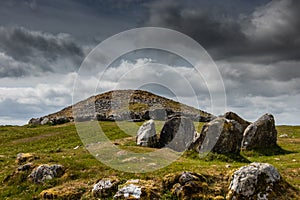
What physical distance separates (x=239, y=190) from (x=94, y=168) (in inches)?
480

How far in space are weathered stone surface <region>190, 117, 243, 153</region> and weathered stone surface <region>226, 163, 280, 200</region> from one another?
37.2 ft

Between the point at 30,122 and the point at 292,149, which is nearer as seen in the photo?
the point at 292,149

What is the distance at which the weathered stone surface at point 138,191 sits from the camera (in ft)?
76.9

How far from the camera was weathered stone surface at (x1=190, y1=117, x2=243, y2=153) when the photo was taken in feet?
115

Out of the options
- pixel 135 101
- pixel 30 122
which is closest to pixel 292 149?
pixel 30 122

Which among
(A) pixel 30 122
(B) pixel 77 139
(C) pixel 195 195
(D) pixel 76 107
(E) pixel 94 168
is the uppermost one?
(D) pixel 76 107

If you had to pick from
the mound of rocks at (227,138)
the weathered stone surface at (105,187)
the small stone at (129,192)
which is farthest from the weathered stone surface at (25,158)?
the mound of rocks at (227,138)

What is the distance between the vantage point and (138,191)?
77.6 feet

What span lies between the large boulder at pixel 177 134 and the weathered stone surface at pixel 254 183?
51.2 ft

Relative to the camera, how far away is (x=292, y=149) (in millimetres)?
39688

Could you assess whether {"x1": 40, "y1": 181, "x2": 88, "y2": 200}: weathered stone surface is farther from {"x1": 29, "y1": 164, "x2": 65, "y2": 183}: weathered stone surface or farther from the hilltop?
the hilltop

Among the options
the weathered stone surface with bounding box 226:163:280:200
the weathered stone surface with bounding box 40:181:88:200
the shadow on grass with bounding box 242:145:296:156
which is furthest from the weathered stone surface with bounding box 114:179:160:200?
the shadow on grass with bounding box 242:145:296:156

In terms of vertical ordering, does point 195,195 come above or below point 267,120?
below

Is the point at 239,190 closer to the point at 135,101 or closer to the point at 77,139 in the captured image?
the point at 77,139
